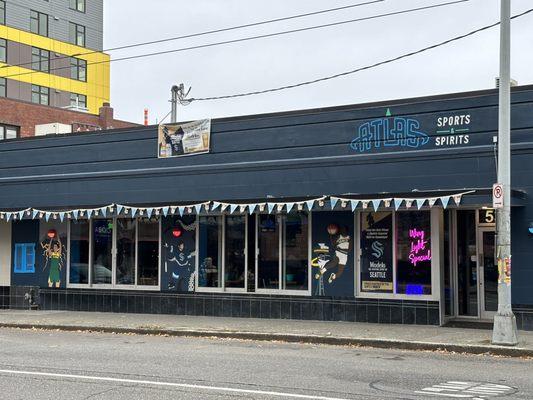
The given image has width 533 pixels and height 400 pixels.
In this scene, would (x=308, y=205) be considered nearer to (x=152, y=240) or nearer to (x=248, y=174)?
(x=248, y=174)

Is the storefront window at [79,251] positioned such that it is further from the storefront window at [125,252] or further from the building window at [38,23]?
the building window at [38,23]

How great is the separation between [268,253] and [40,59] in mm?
45240

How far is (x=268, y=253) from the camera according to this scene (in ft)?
58.1

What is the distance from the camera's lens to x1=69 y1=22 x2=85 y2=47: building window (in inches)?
2384

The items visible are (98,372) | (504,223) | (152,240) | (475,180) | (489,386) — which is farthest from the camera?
(152,240)

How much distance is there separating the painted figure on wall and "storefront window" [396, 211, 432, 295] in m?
9.93

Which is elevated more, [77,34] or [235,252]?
[77,34]

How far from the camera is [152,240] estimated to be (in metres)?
19.3

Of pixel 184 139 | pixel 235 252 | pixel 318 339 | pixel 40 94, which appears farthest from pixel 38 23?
pixel 318 339

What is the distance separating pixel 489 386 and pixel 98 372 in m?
5.29

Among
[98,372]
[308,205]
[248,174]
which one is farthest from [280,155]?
[98,372]

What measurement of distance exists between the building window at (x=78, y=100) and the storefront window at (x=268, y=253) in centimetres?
4445

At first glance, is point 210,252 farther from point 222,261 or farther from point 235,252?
point 235,252

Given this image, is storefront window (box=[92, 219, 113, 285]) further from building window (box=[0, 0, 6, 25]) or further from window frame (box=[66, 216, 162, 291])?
building window (box=[0, 0, 6, 25])
